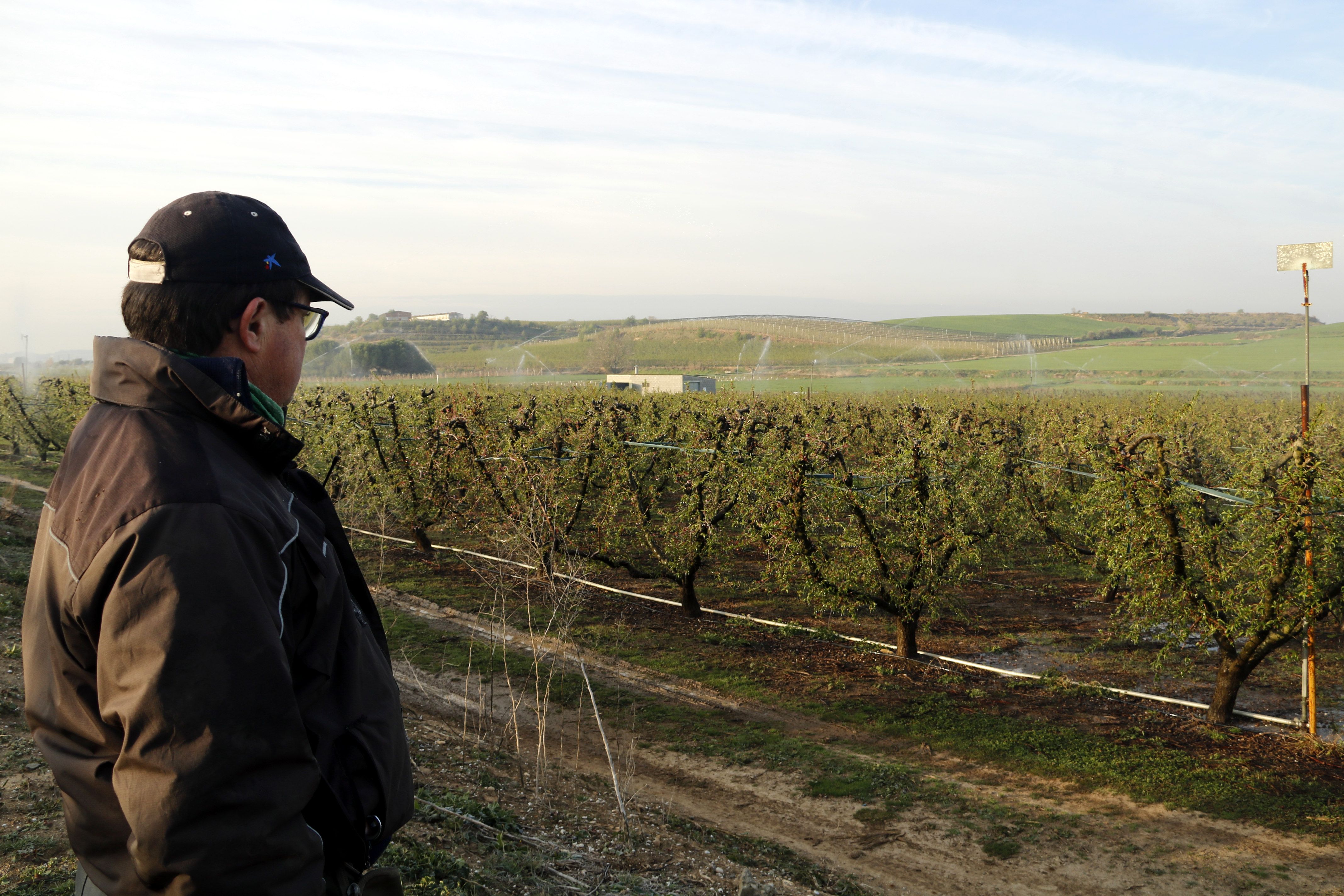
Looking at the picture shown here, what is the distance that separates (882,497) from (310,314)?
9117mm

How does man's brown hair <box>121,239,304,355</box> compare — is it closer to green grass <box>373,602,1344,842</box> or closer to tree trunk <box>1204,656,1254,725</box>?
green grass <box>373,602,1344,842</box>

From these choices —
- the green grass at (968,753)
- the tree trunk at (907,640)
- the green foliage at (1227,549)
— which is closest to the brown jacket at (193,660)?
the green grass at (968,753)

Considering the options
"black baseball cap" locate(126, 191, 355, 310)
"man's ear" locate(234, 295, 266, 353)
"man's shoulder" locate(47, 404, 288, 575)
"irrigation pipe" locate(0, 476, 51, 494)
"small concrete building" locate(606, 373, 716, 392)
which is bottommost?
"irrigation pipe" locate(0, 476, 51, 494)

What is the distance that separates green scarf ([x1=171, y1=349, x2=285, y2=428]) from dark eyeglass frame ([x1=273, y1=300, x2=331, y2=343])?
0.16 meters

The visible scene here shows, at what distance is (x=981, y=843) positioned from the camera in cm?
629

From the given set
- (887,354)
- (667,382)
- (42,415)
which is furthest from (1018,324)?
(42,415)

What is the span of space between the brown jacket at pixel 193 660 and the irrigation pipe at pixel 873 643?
194 inches

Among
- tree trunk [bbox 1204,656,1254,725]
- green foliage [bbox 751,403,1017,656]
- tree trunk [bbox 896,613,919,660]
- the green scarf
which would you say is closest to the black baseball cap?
the green scarf

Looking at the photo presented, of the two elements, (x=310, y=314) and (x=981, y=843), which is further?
(x=981, y=843)

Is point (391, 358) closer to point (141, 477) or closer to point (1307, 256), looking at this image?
point (1307, 256)

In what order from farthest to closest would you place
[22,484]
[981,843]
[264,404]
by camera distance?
[22,484] → [981,843] → [264,404]

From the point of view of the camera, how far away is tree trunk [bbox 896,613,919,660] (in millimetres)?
10578

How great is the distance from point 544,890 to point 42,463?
31.1m

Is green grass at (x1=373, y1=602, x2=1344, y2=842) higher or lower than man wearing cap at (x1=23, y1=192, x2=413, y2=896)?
lower
